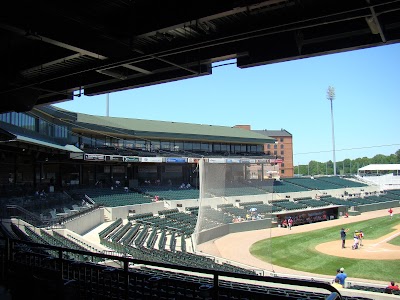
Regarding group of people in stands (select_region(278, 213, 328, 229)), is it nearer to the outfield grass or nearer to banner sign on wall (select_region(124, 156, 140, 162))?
the outfield grass

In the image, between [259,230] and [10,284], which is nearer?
[10,284]

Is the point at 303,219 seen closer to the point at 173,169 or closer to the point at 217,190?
the point at 173,169

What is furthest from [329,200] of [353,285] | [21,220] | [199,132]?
[21,220]

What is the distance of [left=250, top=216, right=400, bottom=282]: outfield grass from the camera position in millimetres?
21672

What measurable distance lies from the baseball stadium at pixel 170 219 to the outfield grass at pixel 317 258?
101mm

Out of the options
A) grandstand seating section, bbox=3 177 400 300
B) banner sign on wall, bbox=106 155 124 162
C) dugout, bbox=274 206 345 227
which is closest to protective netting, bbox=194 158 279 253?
grandstand seating section, bbox=3 177 400 300

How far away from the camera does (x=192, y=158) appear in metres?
49.1

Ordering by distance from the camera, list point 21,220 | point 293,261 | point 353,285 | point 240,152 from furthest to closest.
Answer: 1. point 240,152
2. point 293,261
3. point 21,220
4. point 353,285

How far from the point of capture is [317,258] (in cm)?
2533

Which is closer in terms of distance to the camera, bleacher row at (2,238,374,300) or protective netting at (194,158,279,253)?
bleacher row at (2,238,374,300)

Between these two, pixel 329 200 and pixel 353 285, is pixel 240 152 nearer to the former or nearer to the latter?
pixel 329 200

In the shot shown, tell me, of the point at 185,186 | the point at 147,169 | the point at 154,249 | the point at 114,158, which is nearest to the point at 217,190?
the point at 154,249

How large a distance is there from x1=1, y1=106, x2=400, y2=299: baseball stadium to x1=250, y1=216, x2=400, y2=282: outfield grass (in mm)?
101

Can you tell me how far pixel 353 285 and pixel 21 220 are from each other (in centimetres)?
1633
